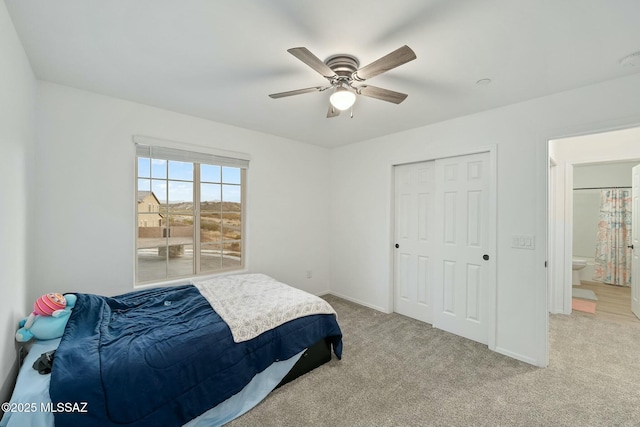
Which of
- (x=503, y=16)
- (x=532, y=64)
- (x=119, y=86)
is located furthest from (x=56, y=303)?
(x=532, y=64)

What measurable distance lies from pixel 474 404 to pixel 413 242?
6.27ft

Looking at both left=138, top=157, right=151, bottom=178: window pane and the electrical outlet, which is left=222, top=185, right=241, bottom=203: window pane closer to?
left=138, top=157, right=151, bottom=178: window pane

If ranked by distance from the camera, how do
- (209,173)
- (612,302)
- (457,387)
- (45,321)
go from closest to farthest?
(45,321)
(457,387)
(209,173)
(612,302)

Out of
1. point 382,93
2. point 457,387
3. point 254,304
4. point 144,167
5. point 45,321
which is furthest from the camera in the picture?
point 144,167

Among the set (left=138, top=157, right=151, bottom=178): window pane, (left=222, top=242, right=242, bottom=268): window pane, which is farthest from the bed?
(left=138, top=157, right=151, bottom=178): window pane

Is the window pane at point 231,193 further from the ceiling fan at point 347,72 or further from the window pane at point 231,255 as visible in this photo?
the ceiling fan at point 347,72

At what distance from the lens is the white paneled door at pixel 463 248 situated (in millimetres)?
2871

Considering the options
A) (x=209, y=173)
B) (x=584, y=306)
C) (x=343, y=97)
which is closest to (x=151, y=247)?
(x=209, y=173)

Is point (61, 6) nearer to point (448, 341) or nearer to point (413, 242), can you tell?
point (413, 242)

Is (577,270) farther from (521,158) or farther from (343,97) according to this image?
(343,97)

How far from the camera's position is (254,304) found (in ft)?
7.48

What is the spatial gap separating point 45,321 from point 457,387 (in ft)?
9.91

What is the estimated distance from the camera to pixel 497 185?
2703 mm

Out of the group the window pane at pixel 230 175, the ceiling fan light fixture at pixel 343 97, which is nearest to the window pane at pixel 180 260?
the window pane at pixel 230 175
